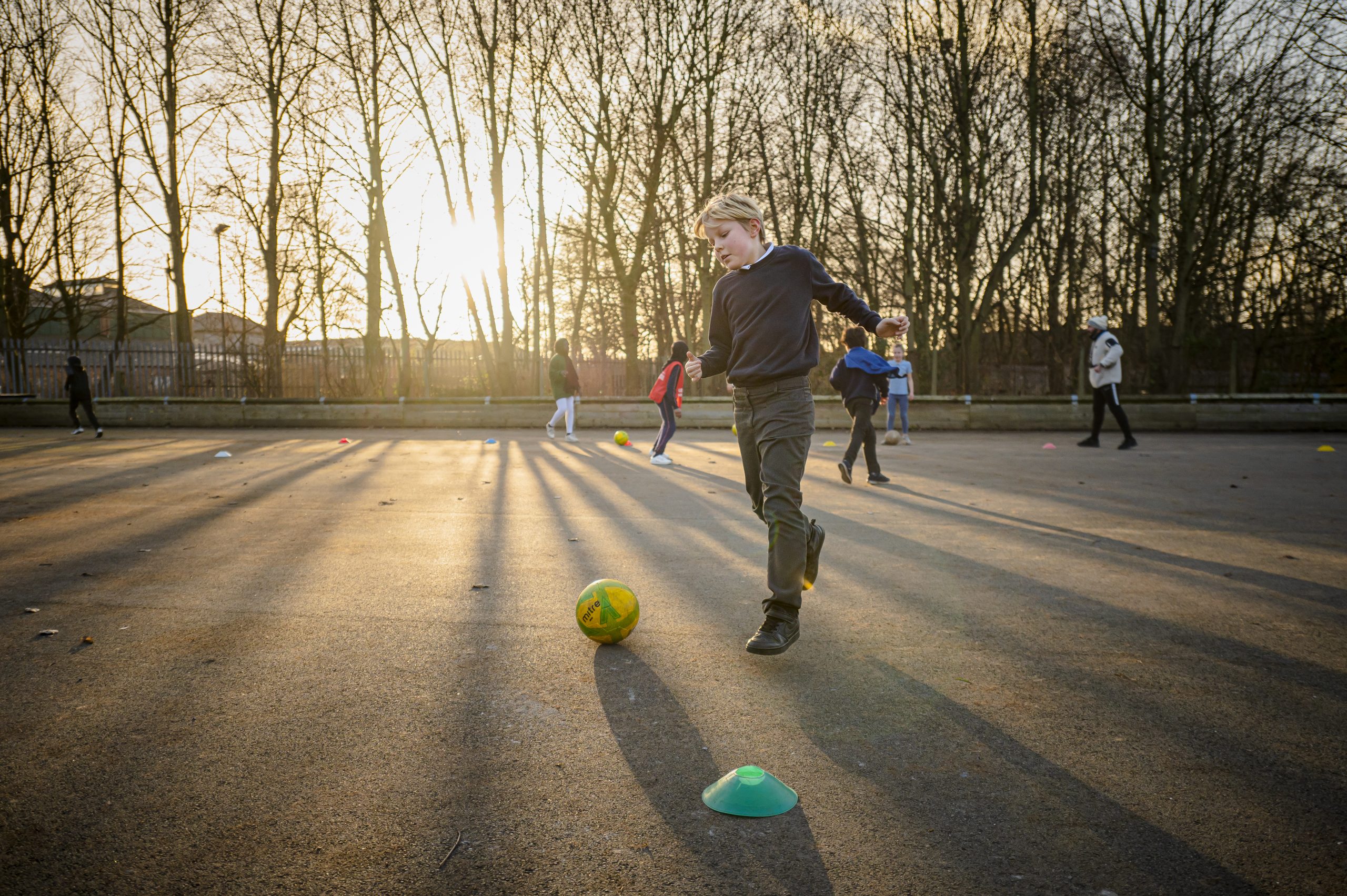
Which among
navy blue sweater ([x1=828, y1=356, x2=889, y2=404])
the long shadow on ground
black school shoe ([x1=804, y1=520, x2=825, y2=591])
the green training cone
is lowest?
the long shadow on ground

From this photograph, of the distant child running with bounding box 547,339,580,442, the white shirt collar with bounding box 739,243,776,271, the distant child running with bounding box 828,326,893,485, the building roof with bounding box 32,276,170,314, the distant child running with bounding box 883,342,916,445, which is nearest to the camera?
A: the white shirt collar with bounding box 739,243,776,271

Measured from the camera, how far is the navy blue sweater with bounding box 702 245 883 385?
156 inches

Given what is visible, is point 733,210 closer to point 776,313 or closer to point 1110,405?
point 776,313

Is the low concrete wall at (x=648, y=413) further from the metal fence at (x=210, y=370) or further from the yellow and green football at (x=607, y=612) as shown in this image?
the yellow and green football at (x=607, y=612)

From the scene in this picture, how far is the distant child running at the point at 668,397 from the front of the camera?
39.8 ft

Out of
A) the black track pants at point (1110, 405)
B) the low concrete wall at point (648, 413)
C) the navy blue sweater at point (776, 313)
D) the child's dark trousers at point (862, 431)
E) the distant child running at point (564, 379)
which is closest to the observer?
the navy blue sweater at point (776, 313)

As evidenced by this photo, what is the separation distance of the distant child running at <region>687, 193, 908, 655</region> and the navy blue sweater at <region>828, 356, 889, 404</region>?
17.2ft

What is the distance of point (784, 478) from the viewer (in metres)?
3.91

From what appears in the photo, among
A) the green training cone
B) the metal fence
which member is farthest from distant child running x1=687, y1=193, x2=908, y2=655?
the metal fence

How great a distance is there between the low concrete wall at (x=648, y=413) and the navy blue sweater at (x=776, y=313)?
48.8 ft

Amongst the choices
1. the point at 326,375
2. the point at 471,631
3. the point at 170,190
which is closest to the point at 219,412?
the point at 326,375

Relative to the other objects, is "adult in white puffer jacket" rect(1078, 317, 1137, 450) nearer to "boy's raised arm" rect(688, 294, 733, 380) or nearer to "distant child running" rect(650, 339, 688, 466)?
"distant child running" rect(650, 339, 688, 466)

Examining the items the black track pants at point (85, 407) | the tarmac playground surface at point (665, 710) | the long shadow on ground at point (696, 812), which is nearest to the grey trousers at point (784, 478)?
the tarmac playground surface at point (665, 710)

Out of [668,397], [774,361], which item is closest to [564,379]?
[668,397]
